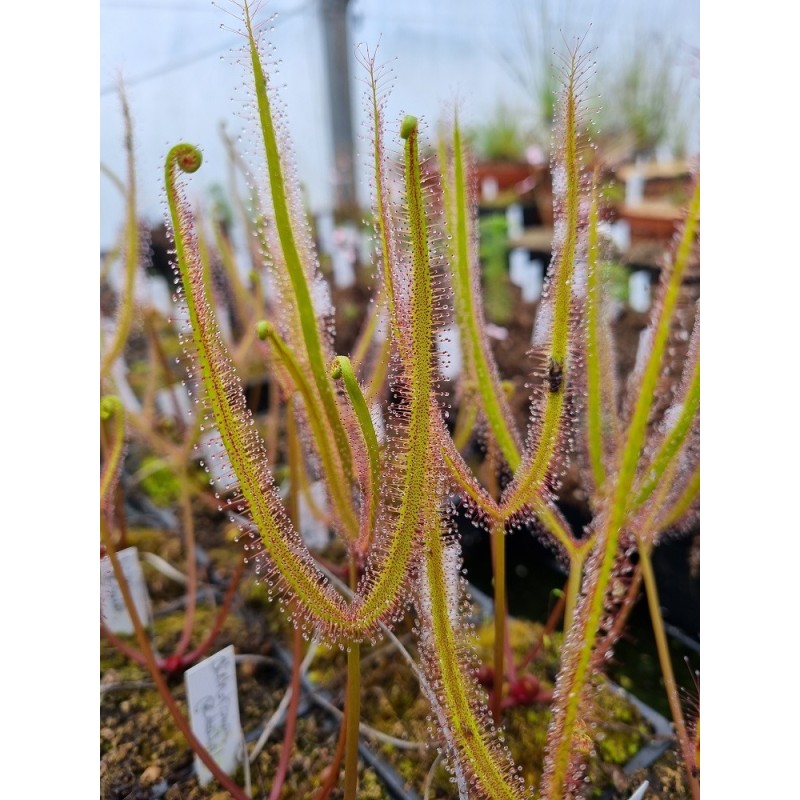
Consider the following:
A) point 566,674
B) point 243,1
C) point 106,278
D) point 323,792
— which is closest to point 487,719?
point 566,674

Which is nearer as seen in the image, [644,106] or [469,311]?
[469,311]

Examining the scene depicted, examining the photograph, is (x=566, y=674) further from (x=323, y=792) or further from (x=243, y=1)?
(x=243, y=1)

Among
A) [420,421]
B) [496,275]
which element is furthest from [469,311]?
[496,275]

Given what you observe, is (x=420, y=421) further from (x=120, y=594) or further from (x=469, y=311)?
(x=120, y=594)

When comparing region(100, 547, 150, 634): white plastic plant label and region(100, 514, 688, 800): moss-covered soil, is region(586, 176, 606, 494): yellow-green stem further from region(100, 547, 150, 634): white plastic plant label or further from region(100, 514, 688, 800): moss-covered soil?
region(100, 547, 150, 634): white plastic plant label

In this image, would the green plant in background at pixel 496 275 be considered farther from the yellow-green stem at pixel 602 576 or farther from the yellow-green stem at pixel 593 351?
the yellow-green stem at pixel 602 576
